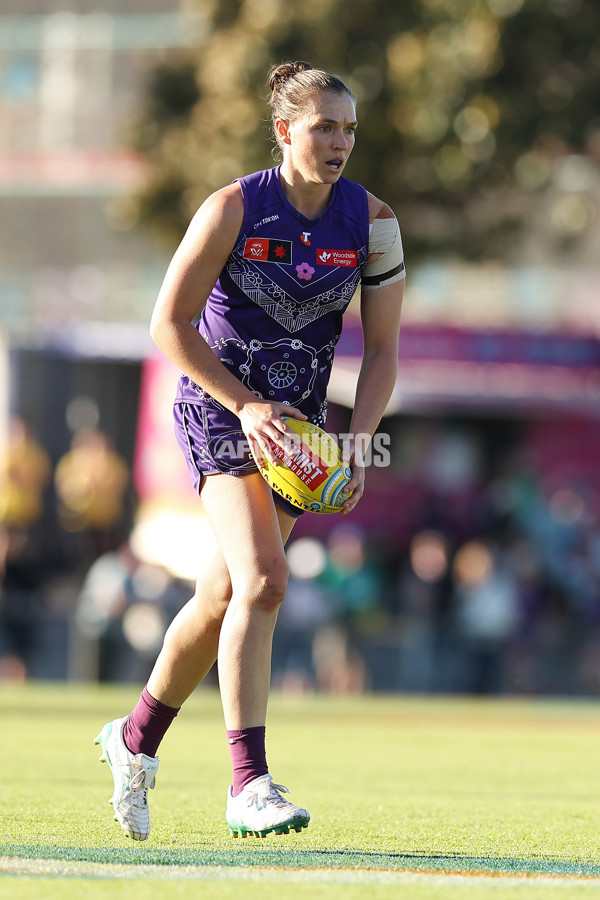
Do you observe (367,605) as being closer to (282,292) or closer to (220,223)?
(282,292)

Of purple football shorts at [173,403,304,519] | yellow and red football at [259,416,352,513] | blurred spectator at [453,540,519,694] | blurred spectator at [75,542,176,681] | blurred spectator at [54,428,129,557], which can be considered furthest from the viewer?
blurred spectator at [54,428,129,557]

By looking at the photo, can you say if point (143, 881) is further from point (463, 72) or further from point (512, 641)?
point (463, 72)

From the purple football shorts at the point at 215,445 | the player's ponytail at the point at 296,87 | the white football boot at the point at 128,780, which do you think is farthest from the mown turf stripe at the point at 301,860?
the player's ponytail at the point at 296,87

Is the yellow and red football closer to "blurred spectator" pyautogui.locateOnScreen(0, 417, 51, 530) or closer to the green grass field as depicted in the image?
the green grass field

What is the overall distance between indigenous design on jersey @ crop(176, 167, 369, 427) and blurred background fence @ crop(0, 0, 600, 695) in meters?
9.53

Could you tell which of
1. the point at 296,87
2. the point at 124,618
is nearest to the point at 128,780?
the point at 296,87

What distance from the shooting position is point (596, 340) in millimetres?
21250

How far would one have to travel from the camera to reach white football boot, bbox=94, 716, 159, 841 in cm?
502

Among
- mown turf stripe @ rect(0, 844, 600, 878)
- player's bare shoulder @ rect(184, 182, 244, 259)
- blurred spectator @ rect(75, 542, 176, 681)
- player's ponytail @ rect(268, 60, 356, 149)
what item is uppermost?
player's ponytail @ rect(268, 60, 356, 149)

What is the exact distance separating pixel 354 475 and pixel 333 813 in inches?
60.4

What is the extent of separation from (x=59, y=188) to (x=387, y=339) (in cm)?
2484

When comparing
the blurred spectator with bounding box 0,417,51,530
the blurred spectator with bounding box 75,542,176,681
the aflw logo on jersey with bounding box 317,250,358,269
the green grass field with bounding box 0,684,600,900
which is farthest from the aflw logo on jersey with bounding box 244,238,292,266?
the blurred spectator with bounding box 0,417,51,530

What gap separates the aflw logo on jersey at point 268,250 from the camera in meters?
5.11

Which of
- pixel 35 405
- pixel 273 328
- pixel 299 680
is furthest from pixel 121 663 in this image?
pixel 273 328
